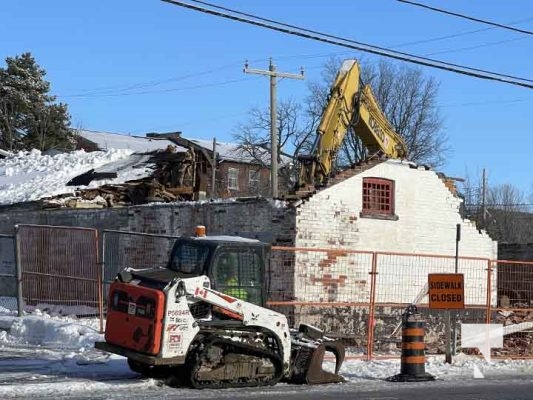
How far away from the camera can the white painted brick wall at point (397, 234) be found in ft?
68.1

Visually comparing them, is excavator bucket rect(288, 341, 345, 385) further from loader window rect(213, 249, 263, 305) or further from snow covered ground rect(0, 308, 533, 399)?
loader window rect(213, 249, 263, 305)

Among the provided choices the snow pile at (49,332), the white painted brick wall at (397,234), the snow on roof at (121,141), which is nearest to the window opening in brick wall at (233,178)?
the snow on roof at (121,141)

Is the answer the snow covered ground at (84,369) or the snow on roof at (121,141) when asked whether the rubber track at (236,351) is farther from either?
the snow on roof at (121,141)

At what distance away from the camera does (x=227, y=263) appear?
12398 millimetres

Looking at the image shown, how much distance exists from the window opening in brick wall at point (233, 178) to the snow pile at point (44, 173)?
21.8 m

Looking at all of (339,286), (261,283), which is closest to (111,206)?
(339,286)

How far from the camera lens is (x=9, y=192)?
28594mm

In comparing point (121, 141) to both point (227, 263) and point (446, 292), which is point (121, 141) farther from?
point (227, 263)

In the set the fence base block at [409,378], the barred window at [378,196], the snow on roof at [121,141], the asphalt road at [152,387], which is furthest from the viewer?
the snow on roof at [121,141]

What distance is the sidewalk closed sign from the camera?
15289mm

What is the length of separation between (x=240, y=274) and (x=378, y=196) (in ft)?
34.5

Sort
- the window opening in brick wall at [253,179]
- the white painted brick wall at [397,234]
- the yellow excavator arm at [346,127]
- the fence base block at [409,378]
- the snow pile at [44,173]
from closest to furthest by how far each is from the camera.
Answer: the fence base block at [409,378], the white painted brick wall at [397,234], the yellow excavator arm at [346,127], the snow pile at [44,173], the window opening in brick wall at [253,179]

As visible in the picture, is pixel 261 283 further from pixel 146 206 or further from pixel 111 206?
pixel 111 206

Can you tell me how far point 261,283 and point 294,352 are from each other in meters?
1.24
